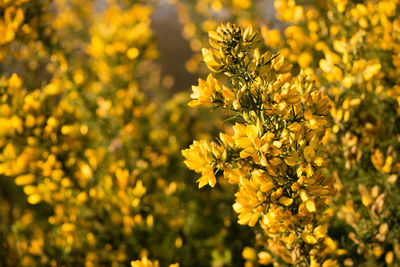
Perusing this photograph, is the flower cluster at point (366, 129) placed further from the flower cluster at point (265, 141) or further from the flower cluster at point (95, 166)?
the flower cluster at point (95, 166)

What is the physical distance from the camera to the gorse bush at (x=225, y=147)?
938 mm

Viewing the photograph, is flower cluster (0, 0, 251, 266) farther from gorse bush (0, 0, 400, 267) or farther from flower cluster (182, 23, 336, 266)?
flower cluster (182, 23, 336, 266)

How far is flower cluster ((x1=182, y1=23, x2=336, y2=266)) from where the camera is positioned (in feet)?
2.96

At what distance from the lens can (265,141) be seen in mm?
889

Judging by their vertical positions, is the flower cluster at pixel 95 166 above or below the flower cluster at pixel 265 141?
below

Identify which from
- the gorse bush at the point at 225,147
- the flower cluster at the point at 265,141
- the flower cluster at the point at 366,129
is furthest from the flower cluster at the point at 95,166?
the flower cluster at the point at 265,141

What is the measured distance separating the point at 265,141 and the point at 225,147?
145 millimetres

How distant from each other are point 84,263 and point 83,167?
667mm

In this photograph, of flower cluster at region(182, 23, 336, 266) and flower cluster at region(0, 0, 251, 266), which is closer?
flower cluster at region(182, 23, 336, 266)

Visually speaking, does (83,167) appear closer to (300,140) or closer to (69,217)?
(69,217)

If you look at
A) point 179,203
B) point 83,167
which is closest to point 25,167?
point 83,167

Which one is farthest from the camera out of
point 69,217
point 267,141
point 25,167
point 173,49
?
point 173,49

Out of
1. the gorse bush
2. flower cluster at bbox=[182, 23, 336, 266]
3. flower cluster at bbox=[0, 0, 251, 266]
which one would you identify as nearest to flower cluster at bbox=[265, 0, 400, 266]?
the gorse bush

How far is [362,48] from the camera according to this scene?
1.50 metres
